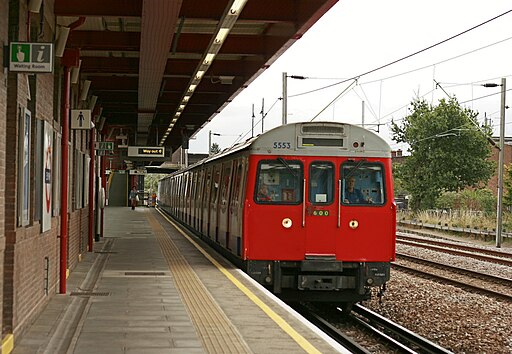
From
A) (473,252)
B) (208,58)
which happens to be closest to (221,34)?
Answer: (208,58)

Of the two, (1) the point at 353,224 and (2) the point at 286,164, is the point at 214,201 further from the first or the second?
(1) the point at 353,224

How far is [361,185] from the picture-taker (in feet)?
40.2

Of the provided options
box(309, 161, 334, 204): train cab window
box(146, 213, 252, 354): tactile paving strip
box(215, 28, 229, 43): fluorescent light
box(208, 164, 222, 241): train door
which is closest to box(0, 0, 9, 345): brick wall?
box(146, 213, 252, 354): tactile paving strip

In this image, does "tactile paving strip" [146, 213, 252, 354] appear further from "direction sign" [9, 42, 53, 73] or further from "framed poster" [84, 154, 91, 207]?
"framed poster" [84, 154, 91, 207]

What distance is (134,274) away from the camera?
13602mm

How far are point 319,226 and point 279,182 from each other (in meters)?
0.89

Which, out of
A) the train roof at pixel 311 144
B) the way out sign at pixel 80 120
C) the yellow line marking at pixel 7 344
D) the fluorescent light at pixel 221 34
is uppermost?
the fluorescent light at pixel 221 34

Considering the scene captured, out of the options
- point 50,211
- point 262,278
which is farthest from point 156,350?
point 262,278

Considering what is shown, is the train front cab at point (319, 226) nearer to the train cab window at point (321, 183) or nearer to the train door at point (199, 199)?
the train cab window at point (321, 183)

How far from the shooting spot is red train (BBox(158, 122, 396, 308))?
12.1 metres

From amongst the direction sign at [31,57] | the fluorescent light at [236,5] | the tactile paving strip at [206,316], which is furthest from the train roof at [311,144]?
the direction sign at [31,57]

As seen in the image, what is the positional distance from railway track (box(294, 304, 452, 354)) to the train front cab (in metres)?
0.42

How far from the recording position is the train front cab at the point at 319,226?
12.1 metres

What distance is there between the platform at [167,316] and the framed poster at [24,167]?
120cm
